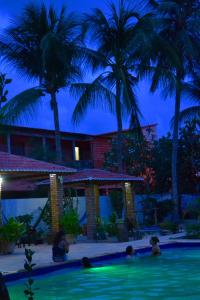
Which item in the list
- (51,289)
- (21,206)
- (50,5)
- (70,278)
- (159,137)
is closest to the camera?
(51,289)

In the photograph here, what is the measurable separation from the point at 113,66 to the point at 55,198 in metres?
8.87

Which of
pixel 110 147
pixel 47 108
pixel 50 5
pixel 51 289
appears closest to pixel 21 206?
pixel 47 108

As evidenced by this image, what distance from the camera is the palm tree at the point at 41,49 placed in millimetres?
22984

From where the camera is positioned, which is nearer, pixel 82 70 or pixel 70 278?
pixel 70 278

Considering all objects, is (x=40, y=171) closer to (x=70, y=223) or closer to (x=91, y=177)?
(x=70, y=223)

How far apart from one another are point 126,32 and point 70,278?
50.8ft

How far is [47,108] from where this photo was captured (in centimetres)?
2455

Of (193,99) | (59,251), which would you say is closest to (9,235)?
(59,251)

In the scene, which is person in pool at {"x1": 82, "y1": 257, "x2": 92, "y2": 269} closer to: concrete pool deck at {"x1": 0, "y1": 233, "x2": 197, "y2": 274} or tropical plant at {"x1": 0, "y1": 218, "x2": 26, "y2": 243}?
concrete pool deck at {"x1": 0, "y1": 233, "x2": 197, "y2": 274}

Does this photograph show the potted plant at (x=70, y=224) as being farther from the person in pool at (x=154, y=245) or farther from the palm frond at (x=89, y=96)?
the palm frond at (x=89, y=96)

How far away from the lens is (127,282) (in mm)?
11648

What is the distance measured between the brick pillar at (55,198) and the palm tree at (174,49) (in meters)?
9.08

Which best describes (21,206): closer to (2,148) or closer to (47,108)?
(47,108)

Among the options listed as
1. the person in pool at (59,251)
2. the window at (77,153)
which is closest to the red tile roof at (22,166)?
the person in pool at (59,251)
